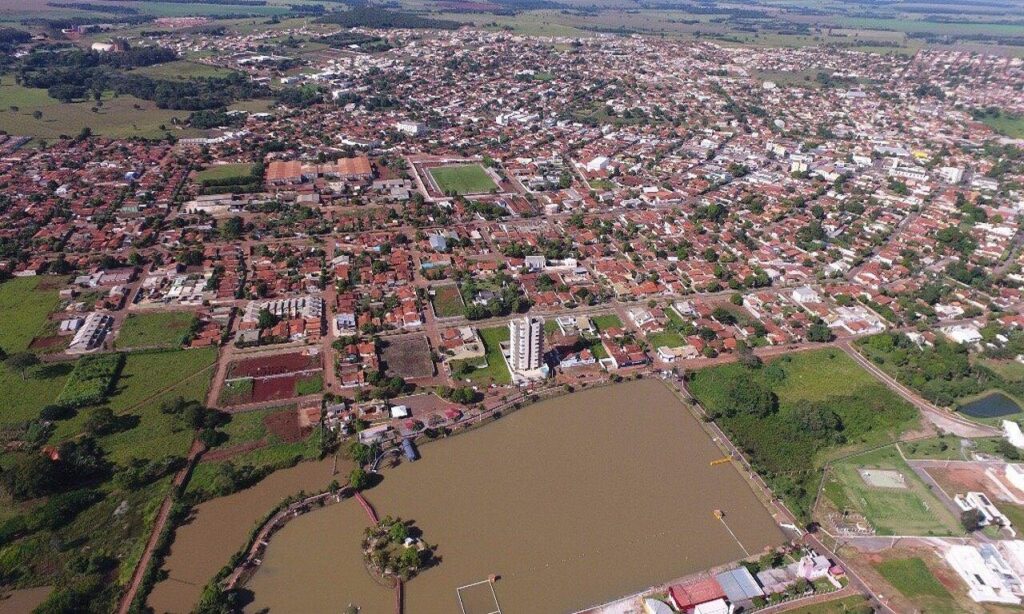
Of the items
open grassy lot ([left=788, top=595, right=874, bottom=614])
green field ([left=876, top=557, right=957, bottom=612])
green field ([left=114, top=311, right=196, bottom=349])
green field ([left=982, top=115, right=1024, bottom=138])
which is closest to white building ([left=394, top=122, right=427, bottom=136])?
green field ([left=114, top=311, right=196, bottom=349])

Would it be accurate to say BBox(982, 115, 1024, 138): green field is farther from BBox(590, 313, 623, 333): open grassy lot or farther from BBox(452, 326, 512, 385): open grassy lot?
BBox(452, 326, 512, 385): open grassy lot

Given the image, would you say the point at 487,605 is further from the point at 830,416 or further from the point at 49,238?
the point at 49,238

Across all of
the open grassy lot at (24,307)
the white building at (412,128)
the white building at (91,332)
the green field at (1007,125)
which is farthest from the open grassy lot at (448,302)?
the green field at (1007,125)

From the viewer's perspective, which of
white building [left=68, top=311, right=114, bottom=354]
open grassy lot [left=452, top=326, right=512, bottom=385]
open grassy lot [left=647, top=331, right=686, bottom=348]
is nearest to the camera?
open grassy lot [left=452, top=326, right=512, bottom=385]

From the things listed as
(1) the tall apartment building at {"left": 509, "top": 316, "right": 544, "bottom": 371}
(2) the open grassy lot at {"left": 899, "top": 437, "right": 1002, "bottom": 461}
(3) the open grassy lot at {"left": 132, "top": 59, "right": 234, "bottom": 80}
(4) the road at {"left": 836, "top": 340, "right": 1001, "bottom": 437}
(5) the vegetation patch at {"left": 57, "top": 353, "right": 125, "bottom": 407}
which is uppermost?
(3) the open grassy lot at {"left": 132, "top": 59, "right": 234, "bottom": 80}

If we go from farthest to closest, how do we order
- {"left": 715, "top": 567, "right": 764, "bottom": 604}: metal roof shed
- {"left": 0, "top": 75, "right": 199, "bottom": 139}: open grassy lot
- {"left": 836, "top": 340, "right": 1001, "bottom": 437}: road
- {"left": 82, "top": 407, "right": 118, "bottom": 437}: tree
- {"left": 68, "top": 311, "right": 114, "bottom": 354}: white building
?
1. {"left": 0, "top": 75, "right": 199, "bottom": 139}: open grassy lot
2. {"left": 68, "top": 311, "right": 114, "bottom": 354}: white building
3. {"left": 836, "top": 340, "right": 1001, "bottom": 437}: road
4. {"left": 82, "top": 407, "right": 118, "bottom": 437}: tree
5. {"left": 715, "top": 567, "right": 764, "bottom": 604}: metal roof shed

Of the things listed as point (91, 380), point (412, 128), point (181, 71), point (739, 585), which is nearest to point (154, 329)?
point (91, 380)

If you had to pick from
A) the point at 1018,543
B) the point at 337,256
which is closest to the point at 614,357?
the point at 1018,543
